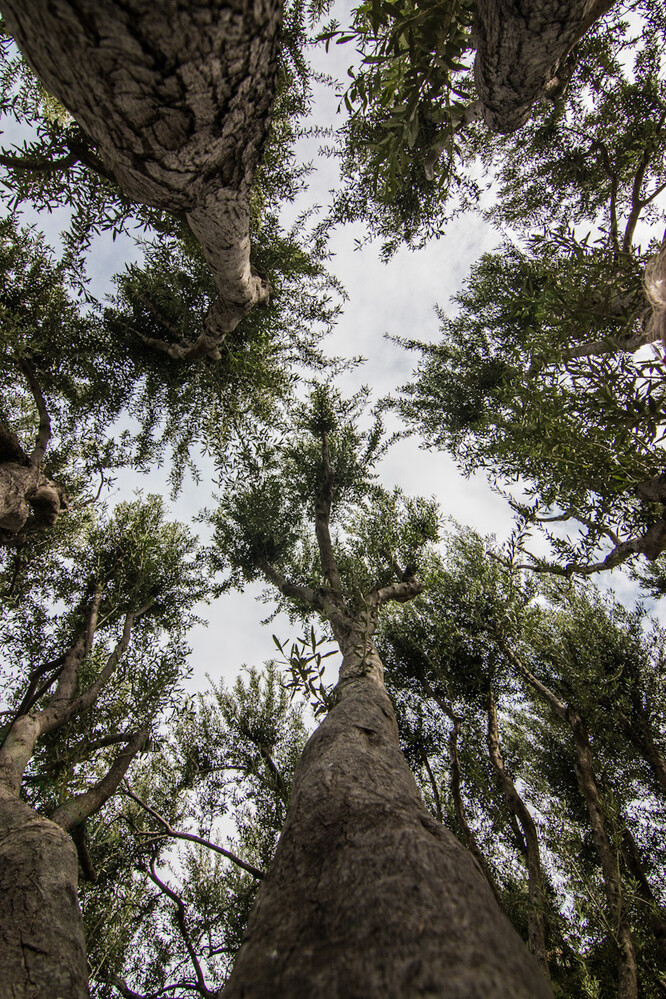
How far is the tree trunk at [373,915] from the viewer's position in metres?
0.87

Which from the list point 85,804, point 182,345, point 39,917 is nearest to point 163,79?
point 39,917

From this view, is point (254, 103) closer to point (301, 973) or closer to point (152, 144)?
point (152, 144)

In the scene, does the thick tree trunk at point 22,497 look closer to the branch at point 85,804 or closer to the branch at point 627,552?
the branch at point 85,804

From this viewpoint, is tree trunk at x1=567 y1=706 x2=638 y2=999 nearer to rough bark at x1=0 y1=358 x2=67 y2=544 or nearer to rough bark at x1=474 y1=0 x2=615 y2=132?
rough bark at x1=474 y1=0 x2=615 y2=132

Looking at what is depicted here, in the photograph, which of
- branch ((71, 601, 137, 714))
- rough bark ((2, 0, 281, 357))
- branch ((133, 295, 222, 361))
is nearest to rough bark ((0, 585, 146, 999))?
branch ((71, 601, 137, 714))

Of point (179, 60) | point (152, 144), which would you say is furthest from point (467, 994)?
point (152, 144)

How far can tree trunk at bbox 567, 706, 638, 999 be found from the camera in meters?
3.84

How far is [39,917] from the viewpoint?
2.14m

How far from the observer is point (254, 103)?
7.18 ft

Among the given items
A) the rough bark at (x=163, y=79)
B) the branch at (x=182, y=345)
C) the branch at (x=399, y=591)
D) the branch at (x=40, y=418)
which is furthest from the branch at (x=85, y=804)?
the branch at (x=182, y=345)

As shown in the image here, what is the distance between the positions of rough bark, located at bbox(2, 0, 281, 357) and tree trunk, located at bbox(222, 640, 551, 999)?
3117mm

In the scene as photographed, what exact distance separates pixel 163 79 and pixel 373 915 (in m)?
3.19

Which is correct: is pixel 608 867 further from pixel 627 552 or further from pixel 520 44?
pixel 520 44

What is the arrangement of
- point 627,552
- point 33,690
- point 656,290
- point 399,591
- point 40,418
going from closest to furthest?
point 656,290
point 627,552
point 40,418
point 33,690
point 399,591
